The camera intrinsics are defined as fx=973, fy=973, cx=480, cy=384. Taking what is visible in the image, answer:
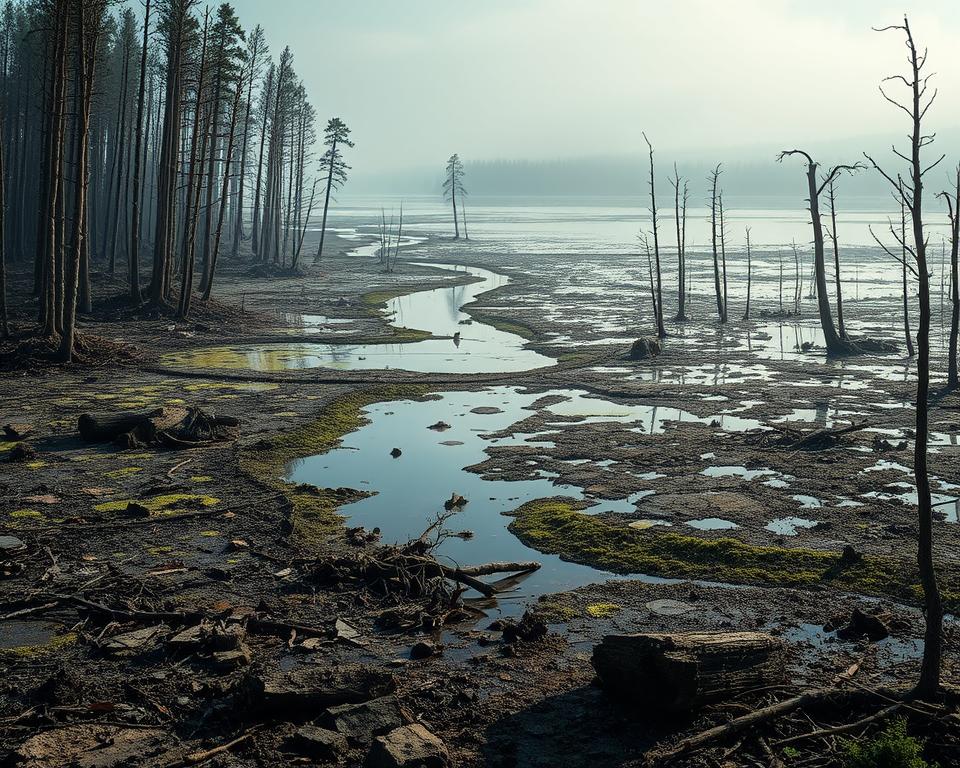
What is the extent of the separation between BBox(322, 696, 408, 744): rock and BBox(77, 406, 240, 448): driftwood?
13.9 m

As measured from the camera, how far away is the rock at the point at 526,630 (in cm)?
1245

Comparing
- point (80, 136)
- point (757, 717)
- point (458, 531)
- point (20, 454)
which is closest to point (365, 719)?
point (757, 717)

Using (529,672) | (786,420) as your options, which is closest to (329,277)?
(786,420)

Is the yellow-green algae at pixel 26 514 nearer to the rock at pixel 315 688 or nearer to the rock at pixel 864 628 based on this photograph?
the rock at pixel 315 688

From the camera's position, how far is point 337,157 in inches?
3605

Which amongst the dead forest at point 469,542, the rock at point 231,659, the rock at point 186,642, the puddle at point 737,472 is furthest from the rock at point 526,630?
the puddle at point 737,472

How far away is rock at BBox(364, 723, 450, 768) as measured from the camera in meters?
8.88

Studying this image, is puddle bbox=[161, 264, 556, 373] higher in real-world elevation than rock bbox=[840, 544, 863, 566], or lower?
higher

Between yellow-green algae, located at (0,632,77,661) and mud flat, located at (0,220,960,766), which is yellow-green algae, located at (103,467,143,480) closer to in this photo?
mud flat, located at (0,220,960,766)

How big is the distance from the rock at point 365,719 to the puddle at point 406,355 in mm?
→ 25704

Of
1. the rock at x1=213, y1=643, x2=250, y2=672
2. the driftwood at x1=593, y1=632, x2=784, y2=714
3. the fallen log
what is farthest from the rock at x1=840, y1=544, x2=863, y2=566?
the rock at x1=213, y1=643, x2=250, y2=672

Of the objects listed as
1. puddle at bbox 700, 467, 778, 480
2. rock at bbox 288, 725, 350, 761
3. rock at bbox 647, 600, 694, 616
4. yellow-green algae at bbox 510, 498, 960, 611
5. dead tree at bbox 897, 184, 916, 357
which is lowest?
rock at bbox 288, 725, 350, 761

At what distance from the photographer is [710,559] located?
15703 mm

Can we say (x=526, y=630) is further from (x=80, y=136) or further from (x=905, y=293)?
(x=905, y=293)
